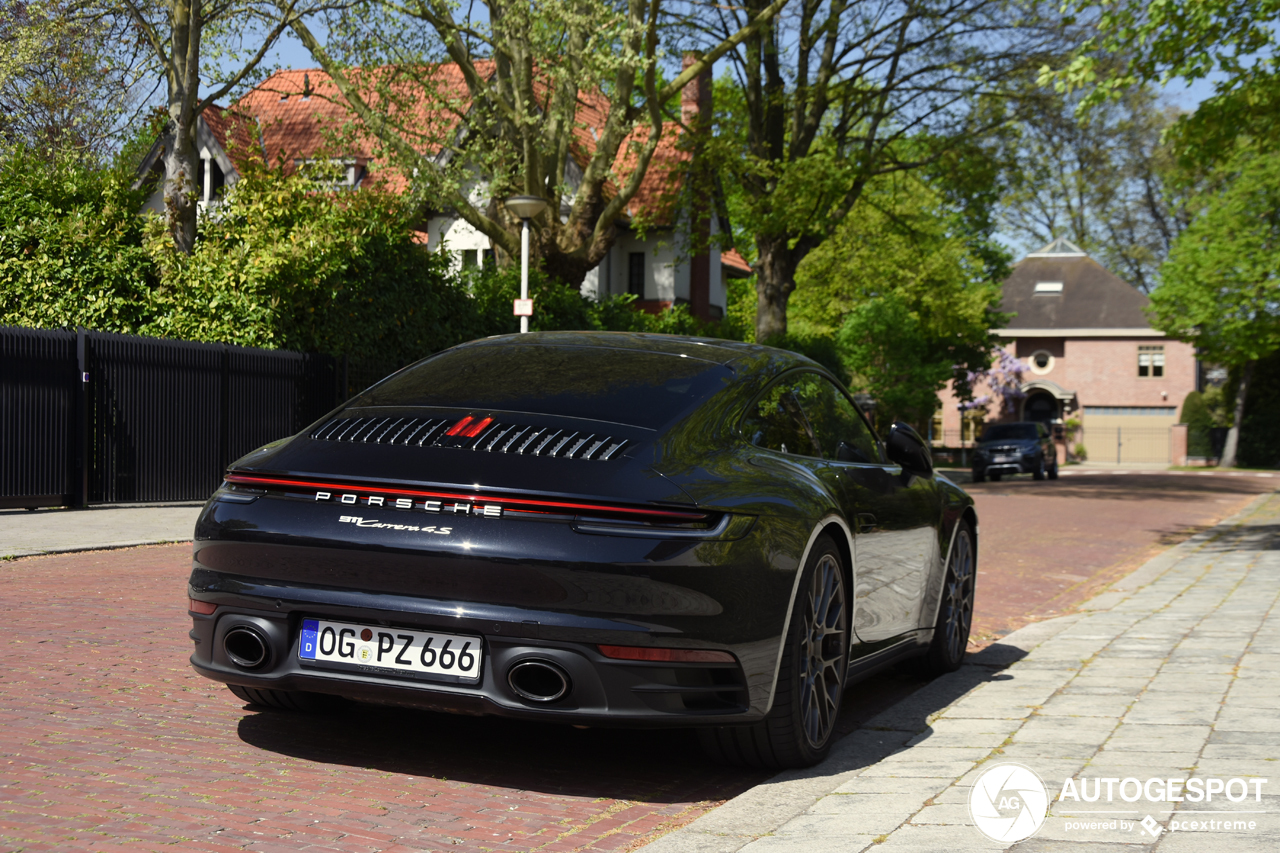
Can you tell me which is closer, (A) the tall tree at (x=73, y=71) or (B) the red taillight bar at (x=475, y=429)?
(B) the red taillight bar at (x=475, y=429)

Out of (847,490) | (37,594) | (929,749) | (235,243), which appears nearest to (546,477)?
(847,490)

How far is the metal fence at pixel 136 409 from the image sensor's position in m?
14.3

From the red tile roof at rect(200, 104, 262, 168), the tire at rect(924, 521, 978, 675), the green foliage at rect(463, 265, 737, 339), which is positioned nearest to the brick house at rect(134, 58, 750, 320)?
the red tile roof at rect(200, 104, 262, 168)

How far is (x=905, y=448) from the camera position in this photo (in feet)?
19.7

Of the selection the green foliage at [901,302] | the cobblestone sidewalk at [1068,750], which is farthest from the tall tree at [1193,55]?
the green foliage at [901,302]

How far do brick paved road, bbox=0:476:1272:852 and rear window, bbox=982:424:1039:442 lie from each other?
33.2m

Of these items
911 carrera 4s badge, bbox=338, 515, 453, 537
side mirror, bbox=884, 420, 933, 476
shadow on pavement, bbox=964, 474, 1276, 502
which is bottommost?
shadow on pavement, bbox=964, 474, 1276, 502

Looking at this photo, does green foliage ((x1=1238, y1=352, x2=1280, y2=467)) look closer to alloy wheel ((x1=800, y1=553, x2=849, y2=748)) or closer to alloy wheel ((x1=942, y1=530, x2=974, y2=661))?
alloy wheel ((x1=942, y1=530, x2=974, y2=661))

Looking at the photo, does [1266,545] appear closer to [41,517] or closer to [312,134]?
[41,517]

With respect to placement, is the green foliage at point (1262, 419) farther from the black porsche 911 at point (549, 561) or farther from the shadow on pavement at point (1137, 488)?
the black porsche 911 at point (549, 561)

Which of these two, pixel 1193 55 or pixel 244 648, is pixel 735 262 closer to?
pixel 1193 55

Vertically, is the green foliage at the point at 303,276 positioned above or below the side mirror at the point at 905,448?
above

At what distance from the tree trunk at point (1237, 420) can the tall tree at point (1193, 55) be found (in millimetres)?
40012

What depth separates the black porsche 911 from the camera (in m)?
3.86
